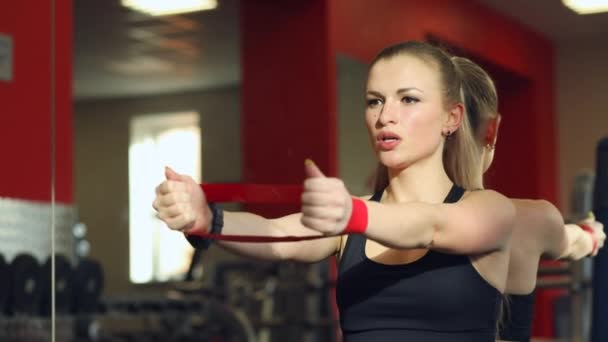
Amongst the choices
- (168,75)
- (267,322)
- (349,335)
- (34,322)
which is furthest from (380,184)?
(168,75)

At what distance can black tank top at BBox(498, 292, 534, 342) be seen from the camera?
147 cm

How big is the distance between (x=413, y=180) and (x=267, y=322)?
4.80 meters

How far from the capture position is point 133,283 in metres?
9.98

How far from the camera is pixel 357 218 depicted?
1.01m

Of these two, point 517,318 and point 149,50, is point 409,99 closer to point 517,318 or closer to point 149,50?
point 517,318

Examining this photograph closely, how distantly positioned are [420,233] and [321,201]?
0.66 feet

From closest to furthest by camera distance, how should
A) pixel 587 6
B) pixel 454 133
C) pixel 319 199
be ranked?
1. pixel 319 199
2. pixel 454 133
3. pixel 587 6

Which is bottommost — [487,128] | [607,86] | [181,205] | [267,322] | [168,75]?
[267,322]

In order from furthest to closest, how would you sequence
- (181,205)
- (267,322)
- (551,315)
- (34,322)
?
(267,322)
(551,315)
(34,322)
(181,205)

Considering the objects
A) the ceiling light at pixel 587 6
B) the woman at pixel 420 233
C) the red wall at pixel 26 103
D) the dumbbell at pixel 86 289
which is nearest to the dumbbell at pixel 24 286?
the red wall at pixel 26 103

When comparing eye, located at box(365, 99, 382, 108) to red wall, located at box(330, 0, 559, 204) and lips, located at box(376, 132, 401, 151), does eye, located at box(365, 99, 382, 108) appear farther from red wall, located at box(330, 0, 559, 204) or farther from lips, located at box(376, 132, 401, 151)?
red wall, located at box(330, 0, 559, 204)

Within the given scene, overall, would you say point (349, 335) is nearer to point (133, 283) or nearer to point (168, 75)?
point (168, 75)

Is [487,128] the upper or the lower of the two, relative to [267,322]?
upper

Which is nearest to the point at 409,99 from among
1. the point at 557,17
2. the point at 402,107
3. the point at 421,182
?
the point at 402,107
